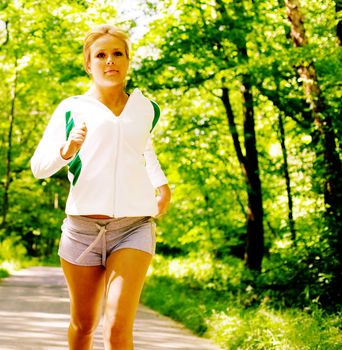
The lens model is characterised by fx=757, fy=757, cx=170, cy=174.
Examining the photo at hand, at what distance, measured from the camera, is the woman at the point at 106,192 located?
3.54 metres

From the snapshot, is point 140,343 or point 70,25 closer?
point 140,343

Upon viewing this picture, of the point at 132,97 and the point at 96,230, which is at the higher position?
the point at 132,97

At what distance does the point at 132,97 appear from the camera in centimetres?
385

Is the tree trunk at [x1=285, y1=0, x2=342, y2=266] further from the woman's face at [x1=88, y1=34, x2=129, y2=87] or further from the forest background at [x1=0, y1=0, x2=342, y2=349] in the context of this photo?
the woman's face at [x1=88, y1=34, x2=129, y2=87]

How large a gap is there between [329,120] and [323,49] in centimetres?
108

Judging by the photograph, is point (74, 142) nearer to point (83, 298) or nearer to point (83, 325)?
point (83, 298)

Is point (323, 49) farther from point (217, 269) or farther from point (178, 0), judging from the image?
point (217, 269)

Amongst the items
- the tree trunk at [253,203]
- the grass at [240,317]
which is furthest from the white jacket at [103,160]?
the tree trunk at [253,203]

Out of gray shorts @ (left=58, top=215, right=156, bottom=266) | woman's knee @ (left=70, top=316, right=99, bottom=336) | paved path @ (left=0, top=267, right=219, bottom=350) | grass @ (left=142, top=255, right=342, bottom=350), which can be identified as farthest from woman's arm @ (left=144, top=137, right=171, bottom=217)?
paved path @ (left=0, top=267, right=219, bottom=350)

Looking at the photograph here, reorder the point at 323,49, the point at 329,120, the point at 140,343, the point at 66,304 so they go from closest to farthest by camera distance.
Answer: the point at 140,343 → the point at 323,49 → the point at 329,120 → the point at 66,304

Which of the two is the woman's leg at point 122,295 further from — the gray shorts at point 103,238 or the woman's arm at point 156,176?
the woman's arm at point 156,176

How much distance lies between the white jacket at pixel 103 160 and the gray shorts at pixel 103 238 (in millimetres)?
68

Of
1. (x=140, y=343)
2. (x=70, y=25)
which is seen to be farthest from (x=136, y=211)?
(x=70, y=25)

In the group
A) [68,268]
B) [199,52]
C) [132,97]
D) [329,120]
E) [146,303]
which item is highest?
[199,52]
